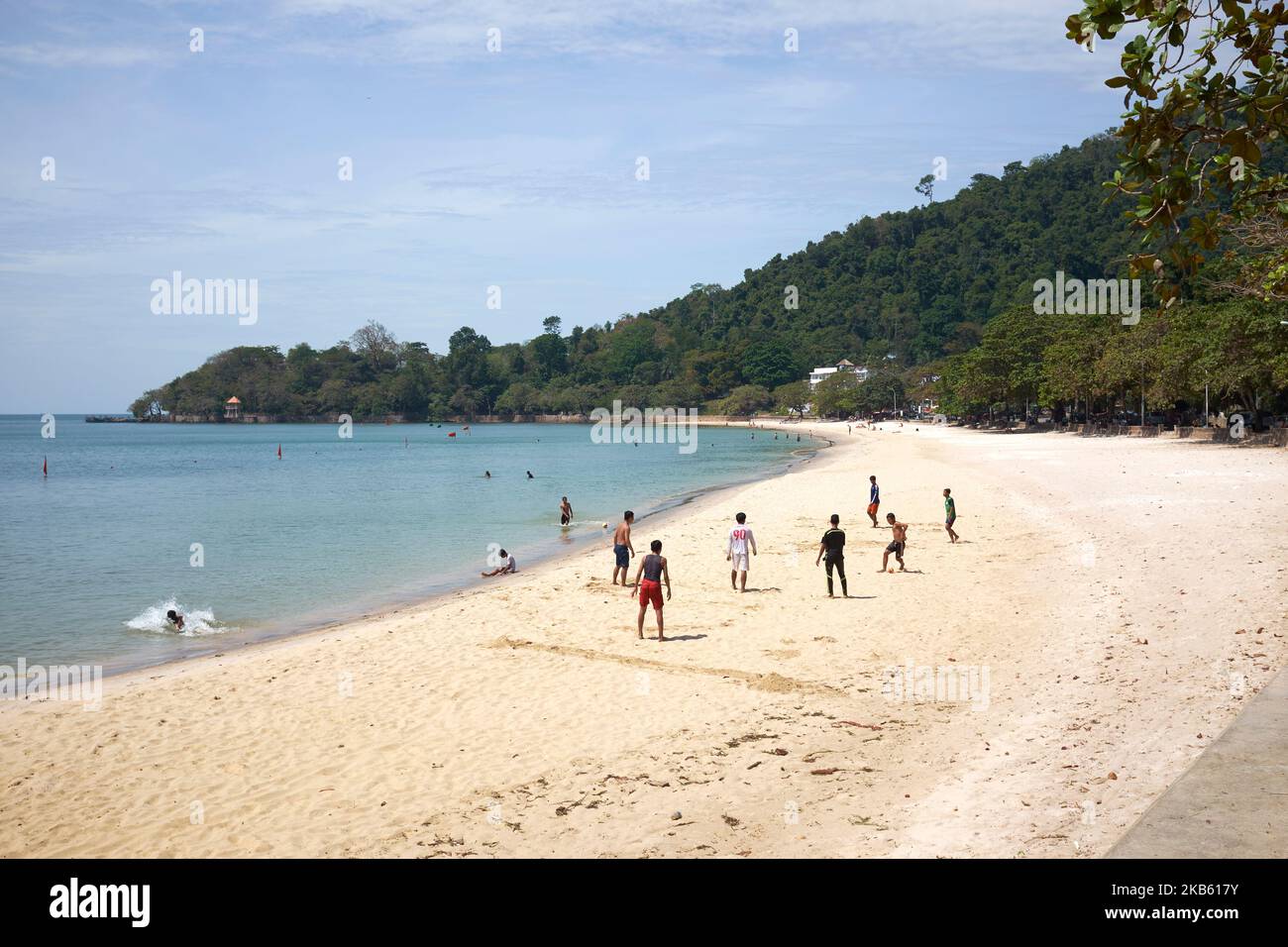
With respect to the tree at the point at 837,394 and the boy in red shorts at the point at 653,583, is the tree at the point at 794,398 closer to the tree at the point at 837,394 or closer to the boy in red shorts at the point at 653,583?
the tree at the point at 837,394

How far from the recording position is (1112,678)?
9.88 metres

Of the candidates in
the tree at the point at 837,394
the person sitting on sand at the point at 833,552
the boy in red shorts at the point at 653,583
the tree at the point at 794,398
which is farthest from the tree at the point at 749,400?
the boy in red shorts at the point at 653,583

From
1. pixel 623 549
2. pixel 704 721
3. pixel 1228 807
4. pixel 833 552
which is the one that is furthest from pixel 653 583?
pixel 1228 807

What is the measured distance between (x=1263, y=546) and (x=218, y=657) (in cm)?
1752

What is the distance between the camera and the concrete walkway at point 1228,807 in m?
4.85

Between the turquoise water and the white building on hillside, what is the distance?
8018 centimetres

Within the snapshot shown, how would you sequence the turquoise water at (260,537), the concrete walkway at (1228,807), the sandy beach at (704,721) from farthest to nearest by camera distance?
the turquoise water at (260,537)
the sandy beach at (704,721)
the concrete walkway at (1228,807)

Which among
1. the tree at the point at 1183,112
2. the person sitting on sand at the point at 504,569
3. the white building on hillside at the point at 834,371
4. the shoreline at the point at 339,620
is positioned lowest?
the shoreline at the point at 339,620

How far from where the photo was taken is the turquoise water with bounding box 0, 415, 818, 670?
18.6 metres

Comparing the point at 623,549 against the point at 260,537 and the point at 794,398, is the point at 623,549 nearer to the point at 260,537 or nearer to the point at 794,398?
the point at 260,537

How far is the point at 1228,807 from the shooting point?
5.39 metres

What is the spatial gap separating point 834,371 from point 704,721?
493 ft

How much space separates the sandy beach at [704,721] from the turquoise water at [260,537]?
3.78 metres
